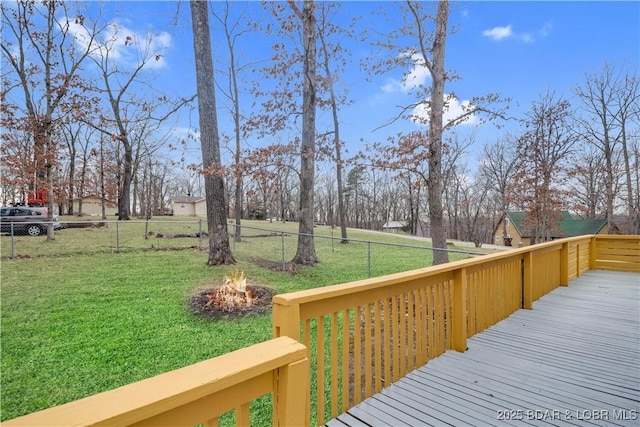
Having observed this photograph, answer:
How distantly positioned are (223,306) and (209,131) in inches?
183

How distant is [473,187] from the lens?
30.2 m

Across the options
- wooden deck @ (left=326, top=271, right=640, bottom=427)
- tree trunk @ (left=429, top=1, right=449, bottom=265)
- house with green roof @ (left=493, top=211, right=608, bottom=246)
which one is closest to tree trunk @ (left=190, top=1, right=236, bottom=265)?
tree trunk @ (left=429, top=1, right=449, bottom=265)

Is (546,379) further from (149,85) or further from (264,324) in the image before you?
(149,85)

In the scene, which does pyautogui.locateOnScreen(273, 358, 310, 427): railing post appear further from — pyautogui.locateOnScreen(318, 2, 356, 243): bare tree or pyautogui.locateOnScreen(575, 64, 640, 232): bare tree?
pyautogui.locateOnScreen(575, 64, 640, 232): bare tree

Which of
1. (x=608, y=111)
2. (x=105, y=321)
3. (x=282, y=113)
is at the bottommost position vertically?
(x=105, y=321)

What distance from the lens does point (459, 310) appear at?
10.5 feet

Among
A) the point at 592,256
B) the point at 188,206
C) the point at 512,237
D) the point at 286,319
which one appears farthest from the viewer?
the point at 188,206

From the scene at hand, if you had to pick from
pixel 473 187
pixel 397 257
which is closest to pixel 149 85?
pixel 397 257

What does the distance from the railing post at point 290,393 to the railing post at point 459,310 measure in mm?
2436

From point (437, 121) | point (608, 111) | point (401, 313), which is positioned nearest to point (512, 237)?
point (608, 111)

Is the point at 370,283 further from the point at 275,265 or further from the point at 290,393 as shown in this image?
the point at 275,265

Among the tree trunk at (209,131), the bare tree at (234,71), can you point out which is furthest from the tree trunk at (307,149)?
the bare tree at (234,71)

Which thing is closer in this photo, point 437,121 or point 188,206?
point 437,121

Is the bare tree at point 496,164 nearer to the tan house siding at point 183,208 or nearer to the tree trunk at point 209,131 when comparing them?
the tree trunk at point 209,131
